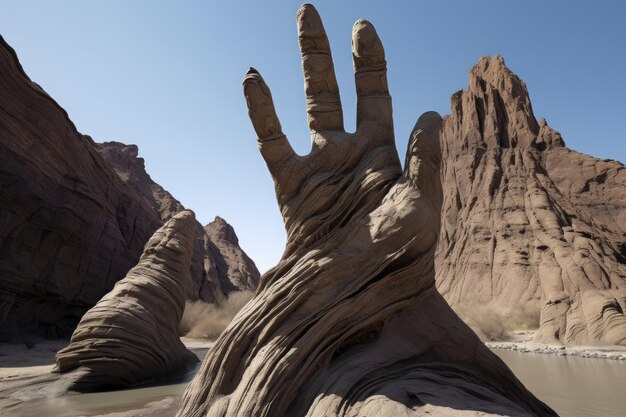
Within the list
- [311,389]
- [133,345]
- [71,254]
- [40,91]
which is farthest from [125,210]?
[311,389]

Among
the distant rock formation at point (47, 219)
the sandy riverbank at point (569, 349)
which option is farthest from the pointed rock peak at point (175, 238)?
the sandy riverbank at point (569, 349)

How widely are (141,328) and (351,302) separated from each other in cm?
561

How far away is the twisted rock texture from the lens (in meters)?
2.33

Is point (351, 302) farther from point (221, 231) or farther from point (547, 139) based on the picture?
point (221, 231)

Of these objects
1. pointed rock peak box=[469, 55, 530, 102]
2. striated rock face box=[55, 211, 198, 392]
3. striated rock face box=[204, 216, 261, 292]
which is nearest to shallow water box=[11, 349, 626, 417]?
→ striated rock face box=[55, 211, 198, 392]

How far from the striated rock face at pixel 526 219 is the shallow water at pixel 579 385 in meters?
5.84

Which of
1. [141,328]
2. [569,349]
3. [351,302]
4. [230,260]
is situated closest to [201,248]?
[230,260]

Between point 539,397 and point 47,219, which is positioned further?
point 47,219

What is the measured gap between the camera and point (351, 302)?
267 centimetres

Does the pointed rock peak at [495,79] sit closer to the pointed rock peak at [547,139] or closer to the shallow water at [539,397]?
the pointed rock peak at [547,139]

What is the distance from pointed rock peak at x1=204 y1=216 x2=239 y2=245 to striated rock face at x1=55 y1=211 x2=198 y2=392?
47.9 m

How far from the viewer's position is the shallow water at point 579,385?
4.30 m

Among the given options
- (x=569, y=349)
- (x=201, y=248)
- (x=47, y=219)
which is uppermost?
(x=201, y=248)

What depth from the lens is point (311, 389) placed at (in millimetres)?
2404
